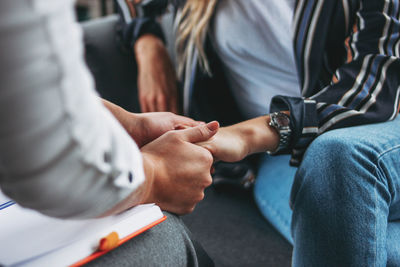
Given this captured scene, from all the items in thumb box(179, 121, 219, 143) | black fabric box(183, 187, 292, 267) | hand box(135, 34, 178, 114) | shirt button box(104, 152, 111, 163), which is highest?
shirt button box(104, 152, 111, 163)

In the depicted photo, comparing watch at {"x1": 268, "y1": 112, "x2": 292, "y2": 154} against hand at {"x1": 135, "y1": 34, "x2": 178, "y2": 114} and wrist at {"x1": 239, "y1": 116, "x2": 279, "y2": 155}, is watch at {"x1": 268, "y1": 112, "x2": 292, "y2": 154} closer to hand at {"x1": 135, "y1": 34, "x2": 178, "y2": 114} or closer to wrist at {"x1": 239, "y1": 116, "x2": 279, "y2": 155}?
wrist at {"x1": 239, "y1": 116, "x2": 279, "y2": 155}

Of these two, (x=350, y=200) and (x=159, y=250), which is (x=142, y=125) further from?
(x=350, y=200)

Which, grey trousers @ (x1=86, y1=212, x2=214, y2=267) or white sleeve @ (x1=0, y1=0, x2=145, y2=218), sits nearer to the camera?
white sleeve @ (x1=0, y1=0, x2=145, y2=218)

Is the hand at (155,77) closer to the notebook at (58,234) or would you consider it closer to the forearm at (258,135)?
the forearm at (258,135)

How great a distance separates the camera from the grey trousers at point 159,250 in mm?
317

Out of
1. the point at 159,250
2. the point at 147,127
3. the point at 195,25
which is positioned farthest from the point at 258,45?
the point at 159,250

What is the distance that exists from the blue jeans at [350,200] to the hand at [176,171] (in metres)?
0.17

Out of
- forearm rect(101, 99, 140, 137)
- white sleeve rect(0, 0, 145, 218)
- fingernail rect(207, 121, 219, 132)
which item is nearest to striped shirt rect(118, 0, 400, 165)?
fingernail rect(207, 121, 219, 132)

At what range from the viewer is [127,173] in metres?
0.26

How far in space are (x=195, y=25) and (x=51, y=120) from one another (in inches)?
22.5

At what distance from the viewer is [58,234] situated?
0.32 m

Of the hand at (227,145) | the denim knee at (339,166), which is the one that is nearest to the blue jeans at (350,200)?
the denim knee at (339,166)

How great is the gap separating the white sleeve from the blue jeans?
31 centimetres

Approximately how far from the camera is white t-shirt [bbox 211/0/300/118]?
675 millimetres
